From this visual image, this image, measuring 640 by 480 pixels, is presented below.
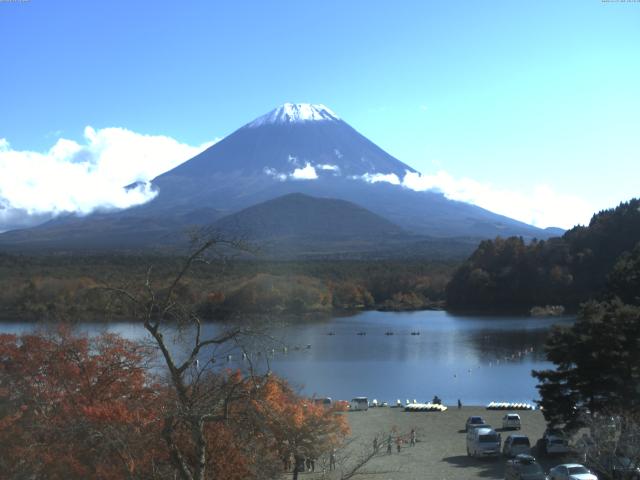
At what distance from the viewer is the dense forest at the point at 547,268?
Result: 45250mm

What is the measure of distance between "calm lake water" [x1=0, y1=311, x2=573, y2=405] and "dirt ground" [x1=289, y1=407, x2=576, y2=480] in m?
2.16

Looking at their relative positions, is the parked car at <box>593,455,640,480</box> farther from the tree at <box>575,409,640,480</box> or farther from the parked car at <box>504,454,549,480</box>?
the parked car at <box>504,454,549,480</box>

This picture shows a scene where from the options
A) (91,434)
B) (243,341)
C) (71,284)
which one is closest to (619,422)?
(243,341)

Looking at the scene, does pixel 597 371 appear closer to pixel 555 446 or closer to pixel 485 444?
pixel 555 446

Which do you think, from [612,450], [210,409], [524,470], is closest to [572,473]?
[612,450]

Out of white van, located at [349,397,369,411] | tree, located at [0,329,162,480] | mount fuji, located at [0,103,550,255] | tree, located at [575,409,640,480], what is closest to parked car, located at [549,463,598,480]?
tree, located at [575,409,640,480]

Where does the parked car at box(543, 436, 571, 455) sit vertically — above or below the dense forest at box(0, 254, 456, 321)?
below

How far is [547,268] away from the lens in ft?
Result: 154

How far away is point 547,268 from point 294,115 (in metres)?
92.7

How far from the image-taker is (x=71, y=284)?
4131cm

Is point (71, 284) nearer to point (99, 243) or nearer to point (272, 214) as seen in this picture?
point (99, 243)

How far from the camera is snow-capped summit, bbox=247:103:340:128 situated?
13375 centimetres

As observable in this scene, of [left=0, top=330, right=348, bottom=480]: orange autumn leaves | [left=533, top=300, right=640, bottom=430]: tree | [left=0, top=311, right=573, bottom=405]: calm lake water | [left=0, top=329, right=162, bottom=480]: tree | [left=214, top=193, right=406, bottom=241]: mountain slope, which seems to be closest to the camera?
[left=0, top=330, right=348, bottom=480]: orange autumn leaves

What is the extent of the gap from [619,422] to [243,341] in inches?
227
